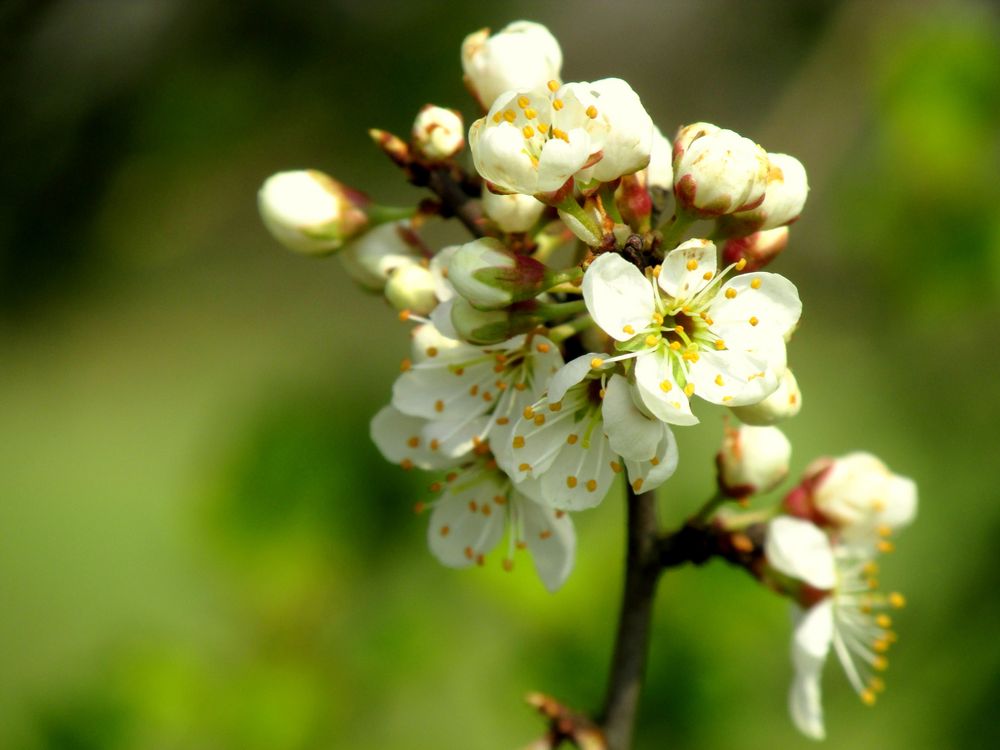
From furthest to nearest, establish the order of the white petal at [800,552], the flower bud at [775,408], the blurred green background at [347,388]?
the blurred green background at [347,388], the white petal at [800,552], the flower bud at [775,408]

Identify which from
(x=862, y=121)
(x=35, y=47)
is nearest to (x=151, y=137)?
(x=35, y=47)

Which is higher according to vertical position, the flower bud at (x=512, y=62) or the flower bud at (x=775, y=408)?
the flower bud at (x=512, y=62)

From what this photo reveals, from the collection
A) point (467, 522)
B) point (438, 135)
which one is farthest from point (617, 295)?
point (467, 522)

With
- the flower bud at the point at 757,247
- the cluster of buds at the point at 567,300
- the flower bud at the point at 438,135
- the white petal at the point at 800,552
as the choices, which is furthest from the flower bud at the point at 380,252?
the white petal at the point at 800,552

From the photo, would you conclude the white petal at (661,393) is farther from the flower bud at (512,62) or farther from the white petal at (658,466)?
the flower bud at (512,62)

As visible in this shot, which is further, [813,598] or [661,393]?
[813,598]

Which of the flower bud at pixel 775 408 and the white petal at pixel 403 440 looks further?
the white petal at pixel 403 440

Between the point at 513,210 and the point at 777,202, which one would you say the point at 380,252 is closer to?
the point at 513,210
